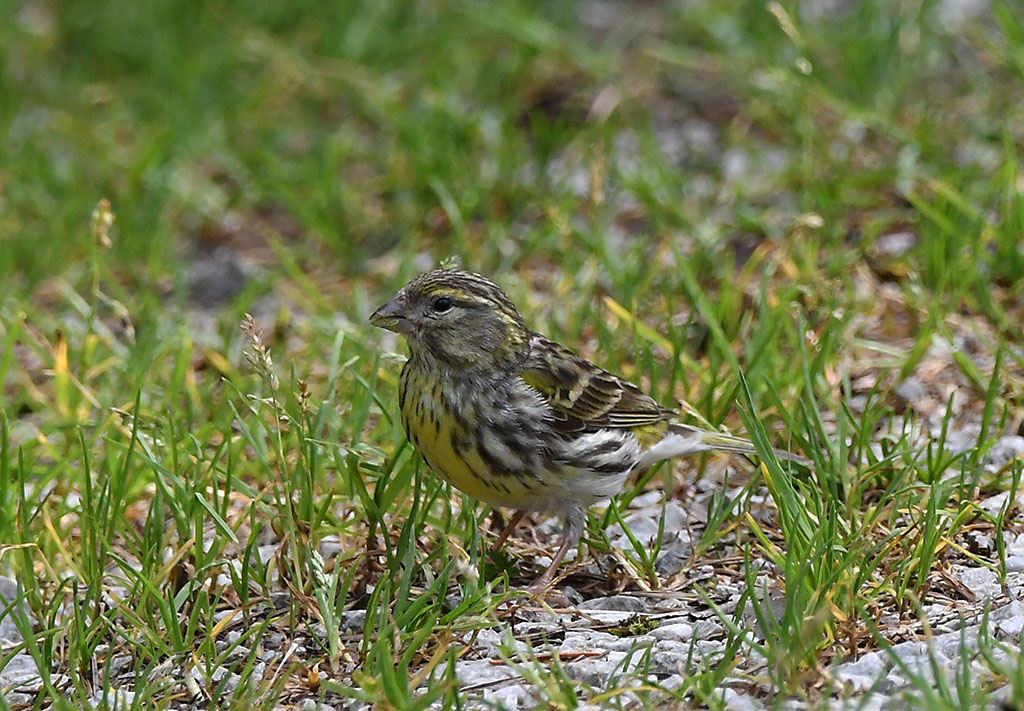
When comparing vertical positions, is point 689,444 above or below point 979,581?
above

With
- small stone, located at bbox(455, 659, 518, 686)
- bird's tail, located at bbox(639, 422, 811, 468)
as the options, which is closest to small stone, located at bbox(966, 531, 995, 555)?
bird's tail, located at bbox(639, 422, 811, 468)

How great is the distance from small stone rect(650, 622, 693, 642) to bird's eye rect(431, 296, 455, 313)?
3.33ft

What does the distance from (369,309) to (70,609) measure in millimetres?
2014

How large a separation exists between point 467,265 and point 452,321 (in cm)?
164

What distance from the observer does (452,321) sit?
3.91m

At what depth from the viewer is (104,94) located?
7398 mm

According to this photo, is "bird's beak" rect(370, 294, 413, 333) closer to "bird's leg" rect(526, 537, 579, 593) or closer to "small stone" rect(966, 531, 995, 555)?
"bird's leg" rect(526, 537, 579, 593)

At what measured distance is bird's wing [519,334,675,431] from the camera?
12.8 feet

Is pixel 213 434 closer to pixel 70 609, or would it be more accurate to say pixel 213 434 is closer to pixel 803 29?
pixel 70 609

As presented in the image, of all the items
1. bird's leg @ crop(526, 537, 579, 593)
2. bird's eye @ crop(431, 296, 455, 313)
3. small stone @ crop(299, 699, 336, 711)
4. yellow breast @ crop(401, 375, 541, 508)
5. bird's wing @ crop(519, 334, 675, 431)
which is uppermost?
bird's eye @ crop(431, 296, 455, 313)

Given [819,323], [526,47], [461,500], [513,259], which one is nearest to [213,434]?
[461,500]

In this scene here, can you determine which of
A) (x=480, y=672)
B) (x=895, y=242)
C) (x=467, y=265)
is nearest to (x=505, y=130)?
(x=467, y=265)

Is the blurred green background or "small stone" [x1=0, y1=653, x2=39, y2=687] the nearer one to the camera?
"small stone" [x1=0, y1=653, x2=39, y2=687]

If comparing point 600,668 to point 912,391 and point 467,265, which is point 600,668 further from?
point 467,265
